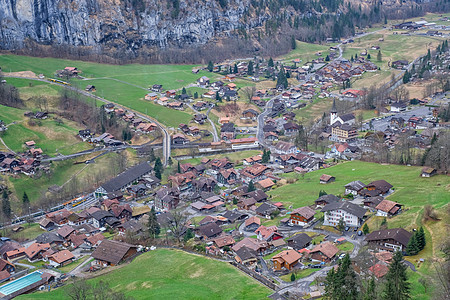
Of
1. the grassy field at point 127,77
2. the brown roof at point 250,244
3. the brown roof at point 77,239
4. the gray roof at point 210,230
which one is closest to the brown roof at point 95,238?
the brown roof at point 77,239

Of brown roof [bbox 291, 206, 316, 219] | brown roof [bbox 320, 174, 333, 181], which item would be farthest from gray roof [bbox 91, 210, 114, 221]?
brown roof [bbox 320, 174, 333, 181]

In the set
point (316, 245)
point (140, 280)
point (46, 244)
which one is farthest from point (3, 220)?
point (316, 245)

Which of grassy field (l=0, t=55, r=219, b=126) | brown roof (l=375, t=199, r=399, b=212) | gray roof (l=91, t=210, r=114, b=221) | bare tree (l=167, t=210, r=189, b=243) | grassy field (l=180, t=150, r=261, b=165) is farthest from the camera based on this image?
grassy field (l=0, t=55, r=219, b=126)

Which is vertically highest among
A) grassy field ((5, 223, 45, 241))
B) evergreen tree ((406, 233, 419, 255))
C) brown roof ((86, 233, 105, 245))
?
evergreen tree ((406, 233, 419, 255))

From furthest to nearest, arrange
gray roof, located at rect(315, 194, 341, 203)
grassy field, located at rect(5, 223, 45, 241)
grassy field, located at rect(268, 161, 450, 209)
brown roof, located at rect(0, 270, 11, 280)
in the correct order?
1. grassy field, located at rect(5, 223, 45, 241)
2. gray roof, located at rect(315, 194, 341, 203)
3. grassy field, located at rect(268, 161, 450, 209)
4. brown roof, located at rect(0, 270, 11, 280)

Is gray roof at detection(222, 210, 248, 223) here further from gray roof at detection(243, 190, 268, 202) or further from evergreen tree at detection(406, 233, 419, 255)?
evergreen tree at detection(406, 233, 419, 255)

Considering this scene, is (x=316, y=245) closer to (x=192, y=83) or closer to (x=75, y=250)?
(x=75, y=250)
